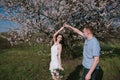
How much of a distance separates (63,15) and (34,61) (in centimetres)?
349

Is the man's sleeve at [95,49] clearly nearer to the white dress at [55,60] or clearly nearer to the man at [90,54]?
the man at [90,54]

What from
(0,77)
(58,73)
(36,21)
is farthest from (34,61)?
(58,73)

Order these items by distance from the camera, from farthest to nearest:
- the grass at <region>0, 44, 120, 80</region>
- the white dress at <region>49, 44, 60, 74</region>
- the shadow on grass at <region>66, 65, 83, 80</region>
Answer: the grass at <region>0, 44, 120, 80</region> < the shadow on grass at <region>66, 65, 83, 80</region> < the white dress at <region>49, 44, 60, 74</region>

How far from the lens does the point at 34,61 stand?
2017cm

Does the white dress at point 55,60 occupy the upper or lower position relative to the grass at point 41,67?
upper

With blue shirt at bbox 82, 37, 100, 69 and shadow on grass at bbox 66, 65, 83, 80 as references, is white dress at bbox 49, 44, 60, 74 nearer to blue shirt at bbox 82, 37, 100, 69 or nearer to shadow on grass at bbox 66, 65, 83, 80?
blue shirt at bbox 82, 37, 100, 69

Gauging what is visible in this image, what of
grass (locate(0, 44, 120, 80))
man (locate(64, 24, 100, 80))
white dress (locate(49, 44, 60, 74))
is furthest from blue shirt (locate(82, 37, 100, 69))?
grass (locate(0, 44, 120, 80))

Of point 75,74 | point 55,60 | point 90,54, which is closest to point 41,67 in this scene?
point 75,74

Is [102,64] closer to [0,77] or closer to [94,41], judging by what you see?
[0,77]

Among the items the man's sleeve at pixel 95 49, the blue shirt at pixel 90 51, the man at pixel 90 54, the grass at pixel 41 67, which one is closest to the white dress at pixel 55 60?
the man at pixel 90 54

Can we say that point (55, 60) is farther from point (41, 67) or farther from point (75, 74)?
point (41, 67)

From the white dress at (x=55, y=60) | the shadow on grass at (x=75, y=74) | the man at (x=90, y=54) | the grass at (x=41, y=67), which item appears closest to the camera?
the man at (x=90, y=54)

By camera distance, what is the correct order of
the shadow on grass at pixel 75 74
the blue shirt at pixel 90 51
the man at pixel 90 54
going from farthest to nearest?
the shadow on grass at pixel 75 74 < the blue shirt at pixel 90 51 < the man at pixel 90 54

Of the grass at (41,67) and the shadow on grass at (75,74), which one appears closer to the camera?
the shadow on grass at (75,74)
